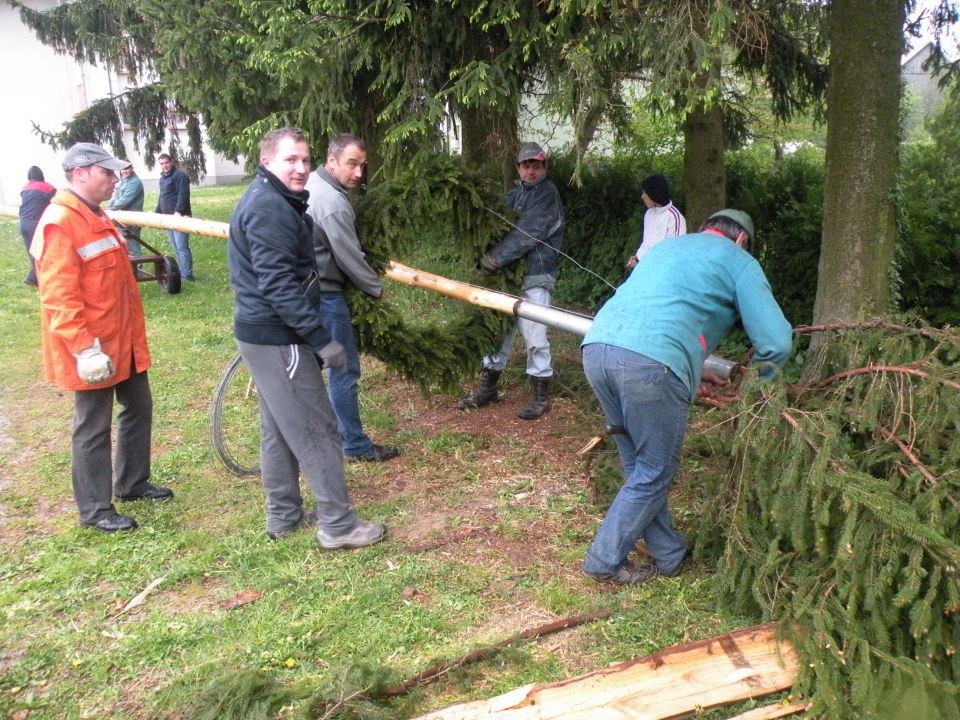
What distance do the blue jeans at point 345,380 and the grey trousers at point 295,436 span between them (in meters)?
0.75

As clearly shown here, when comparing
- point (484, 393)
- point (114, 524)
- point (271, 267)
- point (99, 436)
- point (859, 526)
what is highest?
point (271, 267)

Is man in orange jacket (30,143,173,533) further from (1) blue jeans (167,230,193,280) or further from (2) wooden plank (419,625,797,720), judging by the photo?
(1) blue jeans (167,230,193,280)

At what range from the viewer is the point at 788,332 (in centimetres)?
337

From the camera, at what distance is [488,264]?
5.73m

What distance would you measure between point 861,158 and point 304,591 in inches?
170

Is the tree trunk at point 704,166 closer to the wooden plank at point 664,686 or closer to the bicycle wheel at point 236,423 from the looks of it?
the bicycle wheel at point 236,423

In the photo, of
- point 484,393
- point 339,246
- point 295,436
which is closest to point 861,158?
point 484,393

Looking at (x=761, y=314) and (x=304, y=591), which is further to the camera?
(x=304, y=591)

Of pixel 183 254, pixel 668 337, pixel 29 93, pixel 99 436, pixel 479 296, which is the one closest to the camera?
pixel 668 337

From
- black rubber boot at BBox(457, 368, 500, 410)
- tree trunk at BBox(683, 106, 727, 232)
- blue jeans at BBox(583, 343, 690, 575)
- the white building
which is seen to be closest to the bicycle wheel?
black rubber boot at BBox(457, 368, 500, 410)

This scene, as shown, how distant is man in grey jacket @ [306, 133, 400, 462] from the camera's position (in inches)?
185

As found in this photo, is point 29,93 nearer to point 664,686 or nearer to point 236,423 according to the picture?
point 236,423


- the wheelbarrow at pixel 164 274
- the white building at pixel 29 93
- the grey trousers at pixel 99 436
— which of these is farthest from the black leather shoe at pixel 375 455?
the white building at pixel 29 93

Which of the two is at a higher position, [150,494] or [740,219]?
[740,219]
